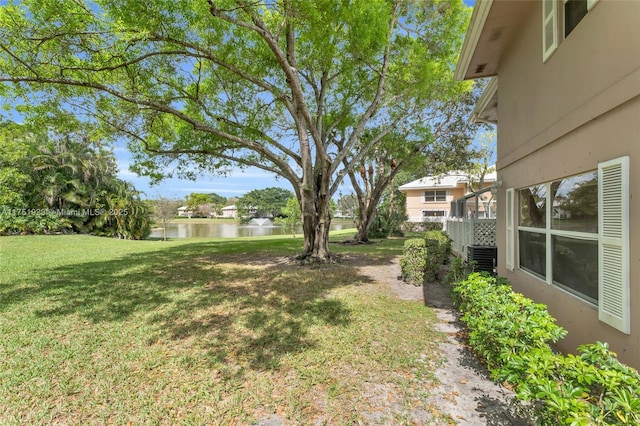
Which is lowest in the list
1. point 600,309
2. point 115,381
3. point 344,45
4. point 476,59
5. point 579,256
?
point 115,381

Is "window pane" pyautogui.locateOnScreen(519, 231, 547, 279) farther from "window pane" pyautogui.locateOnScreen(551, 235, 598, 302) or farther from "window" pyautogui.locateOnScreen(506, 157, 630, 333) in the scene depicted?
"window pane" pyautogui.locateOnScreen(551, 235, 598, 302)

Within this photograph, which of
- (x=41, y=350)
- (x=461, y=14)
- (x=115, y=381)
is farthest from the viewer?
(x=461, y=14)

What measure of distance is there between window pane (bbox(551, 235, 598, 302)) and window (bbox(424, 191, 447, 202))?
24534 millimetres

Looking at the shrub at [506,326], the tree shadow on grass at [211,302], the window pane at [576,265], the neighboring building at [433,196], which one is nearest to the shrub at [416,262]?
the tree shadow on grass at [211,302]

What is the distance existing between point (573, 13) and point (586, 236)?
8.70ft

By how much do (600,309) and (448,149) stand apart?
52.7ft

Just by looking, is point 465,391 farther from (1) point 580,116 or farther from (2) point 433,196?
(2) point 433,196

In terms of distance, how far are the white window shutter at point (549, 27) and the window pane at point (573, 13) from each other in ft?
0.41

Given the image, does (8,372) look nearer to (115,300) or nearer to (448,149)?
(115,300)

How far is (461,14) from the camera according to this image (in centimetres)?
1054

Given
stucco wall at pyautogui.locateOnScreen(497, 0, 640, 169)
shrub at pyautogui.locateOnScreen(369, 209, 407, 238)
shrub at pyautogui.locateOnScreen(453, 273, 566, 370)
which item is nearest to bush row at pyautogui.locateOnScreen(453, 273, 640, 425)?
shrub at pyautogui.locateOnScreen(453, 273, 566, 370)

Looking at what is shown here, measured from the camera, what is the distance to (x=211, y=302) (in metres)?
5.80

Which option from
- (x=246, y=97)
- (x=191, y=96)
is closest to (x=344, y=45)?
(x=246, y=97)

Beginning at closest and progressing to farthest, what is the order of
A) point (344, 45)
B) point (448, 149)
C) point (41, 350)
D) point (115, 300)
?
1. point (41, 350)
2. point (115, 300)
3. point (344, 45)
4. point (448, 149)
